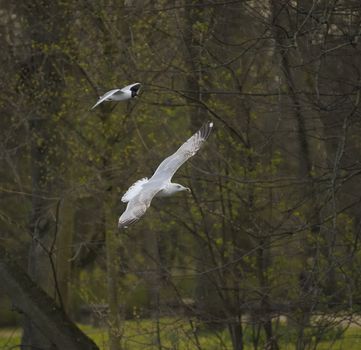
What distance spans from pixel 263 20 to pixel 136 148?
406cm

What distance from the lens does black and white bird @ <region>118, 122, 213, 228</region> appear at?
8.24 meters

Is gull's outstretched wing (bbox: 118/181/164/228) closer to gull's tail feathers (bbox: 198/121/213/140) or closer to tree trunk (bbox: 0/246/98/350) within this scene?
gull's tail feathers (bbox: 198/121/213/140)

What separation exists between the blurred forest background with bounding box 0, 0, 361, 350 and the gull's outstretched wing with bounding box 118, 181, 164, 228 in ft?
4.98

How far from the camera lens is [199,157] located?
12.3 metres

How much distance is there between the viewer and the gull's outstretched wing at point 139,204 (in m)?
8.08

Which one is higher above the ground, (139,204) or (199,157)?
(199,157)

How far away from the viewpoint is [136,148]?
45.8ft

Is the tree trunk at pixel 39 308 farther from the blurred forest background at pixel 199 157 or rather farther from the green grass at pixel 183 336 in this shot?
the green grass at pixel 183 336

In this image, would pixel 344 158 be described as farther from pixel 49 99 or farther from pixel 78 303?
pixel 78 303

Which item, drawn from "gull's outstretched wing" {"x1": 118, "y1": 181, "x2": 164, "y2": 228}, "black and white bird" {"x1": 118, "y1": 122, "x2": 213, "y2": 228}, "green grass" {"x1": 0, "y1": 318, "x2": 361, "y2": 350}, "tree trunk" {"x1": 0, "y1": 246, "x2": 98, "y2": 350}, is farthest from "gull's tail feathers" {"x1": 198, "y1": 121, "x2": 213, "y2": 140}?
"tree trunk" {"x1": 0, "y1": 246, "x2": 98, "y2": 350}

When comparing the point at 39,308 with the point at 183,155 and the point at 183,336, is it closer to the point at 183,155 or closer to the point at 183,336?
the point at 183,336

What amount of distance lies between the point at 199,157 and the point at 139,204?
12.8 feet

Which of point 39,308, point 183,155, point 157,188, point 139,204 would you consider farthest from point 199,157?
point 139,204

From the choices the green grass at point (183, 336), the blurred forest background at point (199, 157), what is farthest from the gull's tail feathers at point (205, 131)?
the green grass at point (183, 336)
